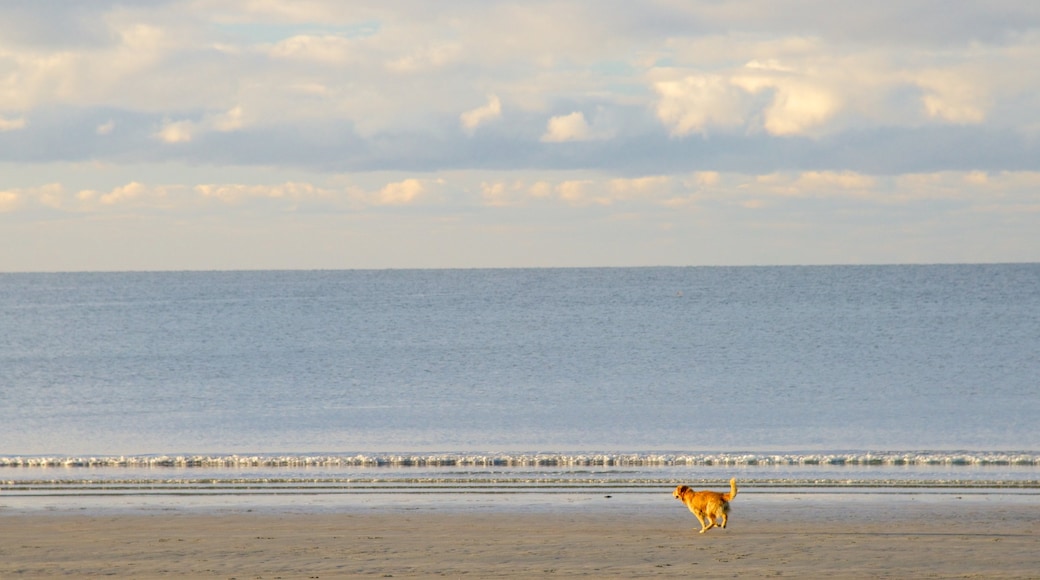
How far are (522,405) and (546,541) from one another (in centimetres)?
2286

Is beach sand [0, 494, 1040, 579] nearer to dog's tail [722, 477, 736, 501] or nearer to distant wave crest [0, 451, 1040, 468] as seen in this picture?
dog's tail [722, 477, 736, 501]

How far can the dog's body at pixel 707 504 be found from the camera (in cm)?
1561

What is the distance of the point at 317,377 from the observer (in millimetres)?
50344

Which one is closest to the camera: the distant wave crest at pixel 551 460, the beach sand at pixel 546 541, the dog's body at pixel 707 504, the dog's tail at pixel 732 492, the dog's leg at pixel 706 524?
the beach sand at pixel 546 541

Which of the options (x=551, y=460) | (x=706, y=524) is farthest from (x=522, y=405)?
(x=706, y=524)

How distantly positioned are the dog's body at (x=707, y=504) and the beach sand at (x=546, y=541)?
0.66 ft

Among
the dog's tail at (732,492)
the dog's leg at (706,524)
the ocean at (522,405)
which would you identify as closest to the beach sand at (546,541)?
the dog's leg at (706,524)

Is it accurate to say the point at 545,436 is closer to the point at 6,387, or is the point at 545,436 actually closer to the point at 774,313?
the point at 6,387

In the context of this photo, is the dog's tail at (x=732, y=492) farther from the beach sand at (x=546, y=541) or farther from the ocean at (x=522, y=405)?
the ocean at (x=522, y=405)

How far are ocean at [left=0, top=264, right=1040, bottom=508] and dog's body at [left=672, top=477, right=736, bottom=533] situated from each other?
4.34 m

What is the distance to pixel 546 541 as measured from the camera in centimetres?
1540

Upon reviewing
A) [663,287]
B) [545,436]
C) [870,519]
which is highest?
[663,287]

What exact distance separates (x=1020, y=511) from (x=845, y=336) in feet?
183

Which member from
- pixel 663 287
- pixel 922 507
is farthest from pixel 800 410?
pixel 663 287
